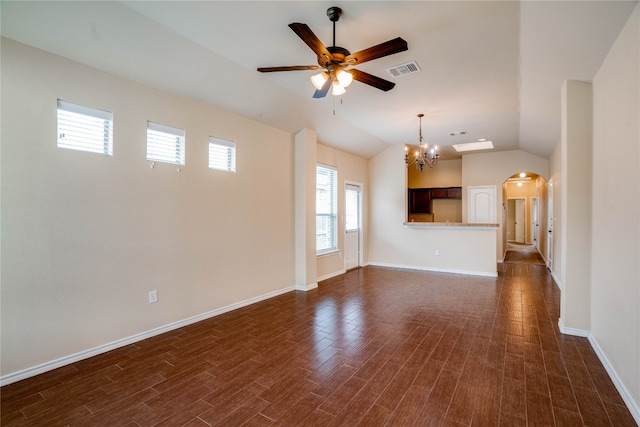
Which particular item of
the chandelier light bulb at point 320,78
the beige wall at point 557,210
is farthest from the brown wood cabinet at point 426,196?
the chandelier light bulb at point 320,78

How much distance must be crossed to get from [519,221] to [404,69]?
13179 mm

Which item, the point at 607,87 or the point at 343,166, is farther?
the point at 343,166

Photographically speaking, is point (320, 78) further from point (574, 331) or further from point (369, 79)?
point (574, 331)

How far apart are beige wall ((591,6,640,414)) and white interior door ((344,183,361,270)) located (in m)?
4.34

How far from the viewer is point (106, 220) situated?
287 centimetres

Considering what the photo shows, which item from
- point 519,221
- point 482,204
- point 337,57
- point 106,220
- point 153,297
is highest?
point 337,57

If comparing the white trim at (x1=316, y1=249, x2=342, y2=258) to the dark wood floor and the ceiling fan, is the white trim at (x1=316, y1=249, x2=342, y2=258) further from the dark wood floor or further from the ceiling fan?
the ceiling fan

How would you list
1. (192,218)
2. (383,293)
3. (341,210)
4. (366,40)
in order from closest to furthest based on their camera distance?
(366,40)
(192,218)
(383,293)
(341,210)

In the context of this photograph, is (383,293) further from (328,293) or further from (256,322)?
(256,322)

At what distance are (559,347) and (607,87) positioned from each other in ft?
8.08

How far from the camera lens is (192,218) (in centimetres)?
359

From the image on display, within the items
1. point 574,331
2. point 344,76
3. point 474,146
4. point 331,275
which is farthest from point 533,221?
point 344,76

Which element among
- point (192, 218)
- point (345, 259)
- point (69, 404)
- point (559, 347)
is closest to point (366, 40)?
point (192, 218)

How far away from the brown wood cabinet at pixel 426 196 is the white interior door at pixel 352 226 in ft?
9.91
